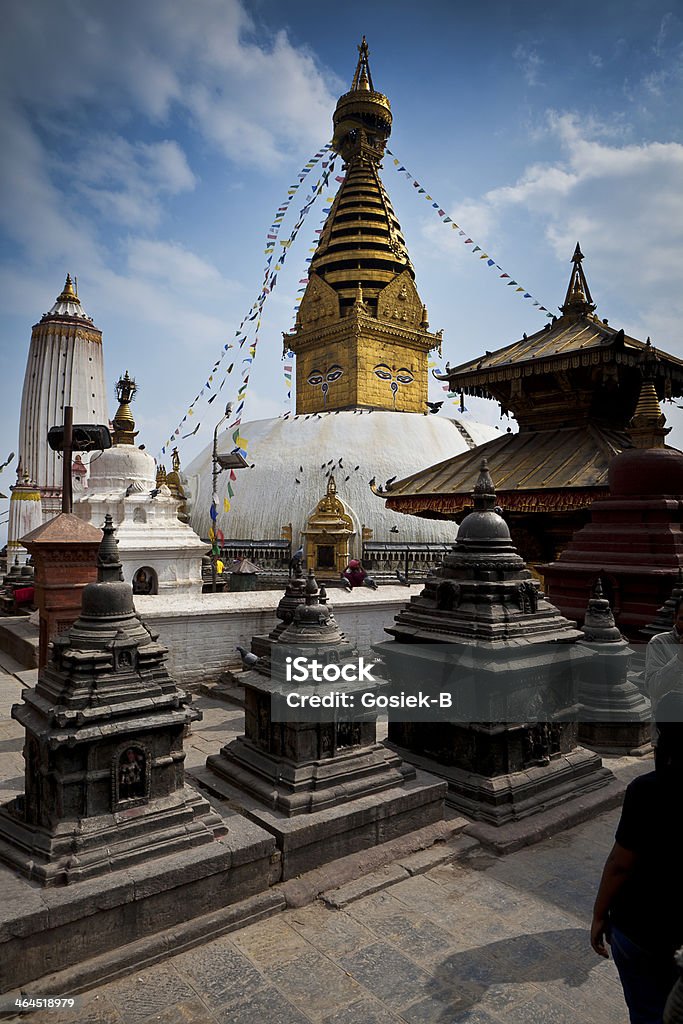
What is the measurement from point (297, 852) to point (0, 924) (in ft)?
5.73

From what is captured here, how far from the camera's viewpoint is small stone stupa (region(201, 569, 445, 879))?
438 centimetres

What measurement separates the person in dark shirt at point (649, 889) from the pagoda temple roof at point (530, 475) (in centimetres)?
816

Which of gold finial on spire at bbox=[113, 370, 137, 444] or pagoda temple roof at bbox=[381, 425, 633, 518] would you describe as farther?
gold finial on spire at bbox=[113, 370, 137, 444]

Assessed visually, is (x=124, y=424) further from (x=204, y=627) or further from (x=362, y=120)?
(x=362, y=120)

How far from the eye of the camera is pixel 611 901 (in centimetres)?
233

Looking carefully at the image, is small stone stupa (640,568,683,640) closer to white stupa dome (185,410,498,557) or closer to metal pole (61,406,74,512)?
metal pole (61,406,74,512)

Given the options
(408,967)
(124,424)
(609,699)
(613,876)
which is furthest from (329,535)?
(613,876)

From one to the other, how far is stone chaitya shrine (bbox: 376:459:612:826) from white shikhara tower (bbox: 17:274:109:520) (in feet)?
109

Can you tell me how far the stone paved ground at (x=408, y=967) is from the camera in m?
3.10

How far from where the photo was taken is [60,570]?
8.69 meters

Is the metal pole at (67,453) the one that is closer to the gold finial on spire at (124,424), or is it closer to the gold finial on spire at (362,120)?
the gold finial on spire at (124,424)

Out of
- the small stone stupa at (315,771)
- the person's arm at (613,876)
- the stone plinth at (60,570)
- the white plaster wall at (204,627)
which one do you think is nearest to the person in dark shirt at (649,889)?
the person's arm at (613,876)

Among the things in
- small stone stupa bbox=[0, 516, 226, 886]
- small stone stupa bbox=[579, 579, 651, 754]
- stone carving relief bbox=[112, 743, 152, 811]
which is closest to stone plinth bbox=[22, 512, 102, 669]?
small stone stupa bbox=[0, 516, 226, 886]

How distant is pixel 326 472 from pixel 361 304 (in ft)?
29.3
